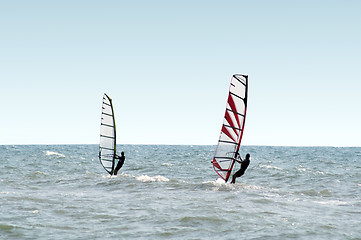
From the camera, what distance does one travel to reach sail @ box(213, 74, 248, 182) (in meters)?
14.6

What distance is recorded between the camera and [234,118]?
14711mm

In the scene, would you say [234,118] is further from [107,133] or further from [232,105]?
[107,133]

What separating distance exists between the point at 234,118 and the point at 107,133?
25.8ft

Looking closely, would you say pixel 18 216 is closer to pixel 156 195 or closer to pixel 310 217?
pixel 156 195

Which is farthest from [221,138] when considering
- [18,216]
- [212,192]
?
[18,216]

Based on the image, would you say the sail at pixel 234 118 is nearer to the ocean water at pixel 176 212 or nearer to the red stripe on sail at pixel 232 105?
the red stripe on sail at pixel 232 105

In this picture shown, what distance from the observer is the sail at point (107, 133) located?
65.2 ft

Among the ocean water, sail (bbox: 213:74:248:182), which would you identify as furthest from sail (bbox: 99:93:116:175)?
sail (bbox: 213:74:248:182)

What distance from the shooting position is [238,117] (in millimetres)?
14695

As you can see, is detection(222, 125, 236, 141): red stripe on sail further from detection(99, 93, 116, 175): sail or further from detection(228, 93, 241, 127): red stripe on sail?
detection(99, 93, 116, 175): sail

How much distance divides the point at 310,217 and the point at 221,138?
16.9 feet

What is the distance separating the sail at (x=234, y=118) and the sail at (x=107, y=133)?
6796mm

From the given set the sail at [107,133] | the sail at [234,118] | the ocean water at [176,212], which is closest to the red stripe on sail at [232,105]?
the sail at [234,118]

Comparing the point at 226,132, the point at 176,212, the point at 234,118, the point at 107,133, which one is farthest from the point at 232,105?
the point at 107,133
